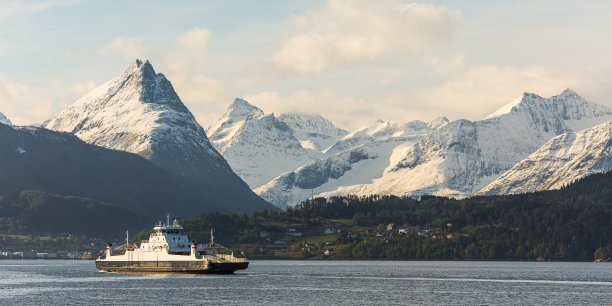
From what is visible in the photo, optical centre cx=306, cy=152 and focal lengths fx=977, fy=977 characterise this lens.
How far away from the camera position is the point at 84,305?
190250 millimetres

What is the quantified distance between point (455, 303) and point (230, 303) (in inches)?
1777

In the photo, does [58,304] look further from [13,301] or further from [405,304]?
[405,304]

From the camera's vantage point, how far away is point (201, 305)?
620 feet

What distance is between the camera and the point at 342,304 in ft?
635

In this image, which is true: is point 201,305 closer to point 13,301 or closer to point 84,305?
point 84,305

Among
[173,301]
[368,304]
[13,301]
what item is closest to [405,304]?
[368,304]

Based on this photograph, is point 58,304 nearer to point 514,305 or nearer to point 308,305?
point 308,305

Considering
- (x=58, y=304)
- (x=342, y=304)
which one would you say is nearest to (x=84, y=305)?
(x=58, y=304)

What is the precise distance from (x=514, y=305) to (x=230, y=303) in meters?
56.2

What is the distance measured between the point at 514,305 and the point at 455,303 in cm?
1164

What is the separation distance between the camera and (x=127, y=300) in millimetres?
198625

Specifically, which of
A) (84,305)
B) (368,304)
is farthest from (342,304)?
(84,305)

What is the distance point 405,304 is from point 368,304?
7.38 meters

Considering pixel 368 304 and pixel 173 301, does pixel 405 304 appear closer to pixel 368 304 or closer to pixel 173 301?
pixel 368 304
